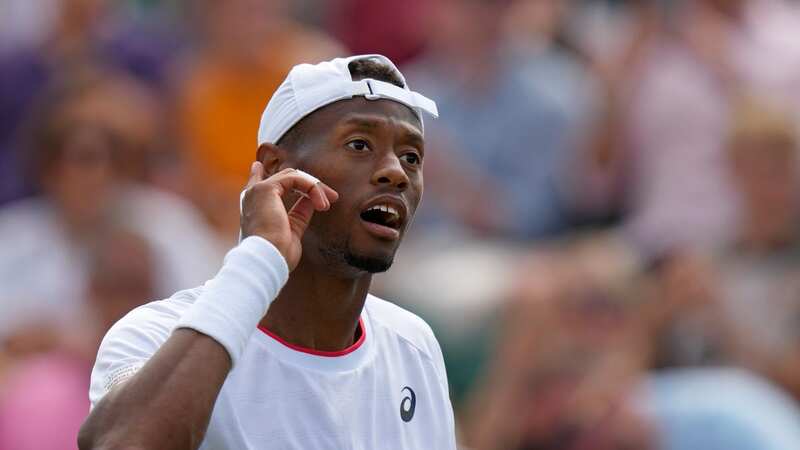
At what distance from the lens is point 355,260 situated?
11.9 feet

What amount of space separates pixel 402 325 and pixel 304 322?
36 centimetres

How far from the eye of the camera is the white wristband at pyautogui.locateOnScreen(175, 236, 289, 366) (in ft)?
10.7

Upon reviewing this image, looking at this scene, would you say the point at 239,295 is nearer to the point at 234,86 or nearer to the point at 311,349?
the point at 311,349

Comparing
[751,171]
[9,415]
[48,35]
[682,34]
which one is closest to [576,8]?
[682,34]

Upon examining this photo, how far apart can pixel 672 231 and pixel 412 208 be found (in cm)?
396

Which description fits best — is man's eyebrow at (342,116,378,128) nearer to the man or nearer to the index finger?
the man

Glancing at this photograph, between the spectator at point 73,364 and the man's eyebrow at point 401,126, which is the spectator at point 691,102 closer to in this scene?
the spectator at point 73,364

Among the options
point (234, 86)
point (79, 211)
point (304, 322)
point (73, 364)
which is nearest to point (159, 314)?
point (304, 322)

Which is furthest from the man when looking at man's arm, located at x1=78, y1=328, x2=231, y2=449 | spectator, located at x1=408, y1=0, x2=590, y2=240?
spectator, located at x1=408, y1=0, x2=590, y2=240

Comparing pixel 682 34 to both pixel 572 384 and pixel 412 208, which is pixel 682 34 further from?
pixel 412 208

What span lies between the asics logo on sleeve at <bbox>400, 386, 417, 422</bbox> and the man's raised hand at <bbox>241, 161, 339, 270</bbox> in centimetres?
51

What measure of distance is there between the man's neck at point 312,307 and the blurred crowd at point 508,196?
2.53 meters

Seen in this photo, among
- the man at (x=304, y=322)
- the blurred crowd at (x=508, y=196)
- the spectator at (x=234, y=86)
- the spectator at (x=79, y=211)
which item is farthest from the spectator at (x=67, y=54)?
the man at (x=304, y=322)

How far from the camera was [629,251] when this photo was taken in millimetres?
7211
